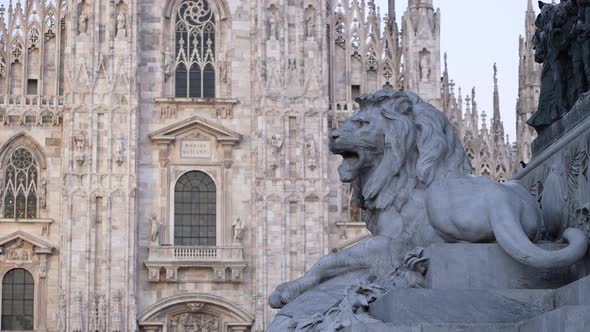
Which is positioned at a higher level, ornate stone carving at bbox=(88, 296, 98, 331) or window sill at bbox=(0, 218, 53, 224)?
window sill at bbox=(0, 218, 53, 224)

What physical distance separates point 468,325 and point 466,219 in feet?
1.84

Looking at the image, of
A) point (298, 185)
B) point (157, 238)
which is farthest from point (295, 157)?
point (157, 238)

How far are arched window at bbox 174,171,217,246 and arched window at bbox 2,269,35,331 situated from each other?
320 centimetres

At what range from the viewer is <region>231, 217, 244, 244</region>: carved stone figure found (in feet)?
89.7

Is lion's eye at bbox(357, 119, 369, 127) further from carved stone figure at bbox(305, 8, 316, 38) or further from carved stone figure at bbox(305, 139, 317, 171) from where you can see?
carved stone figure at bbox(305, 8, 316, 38)

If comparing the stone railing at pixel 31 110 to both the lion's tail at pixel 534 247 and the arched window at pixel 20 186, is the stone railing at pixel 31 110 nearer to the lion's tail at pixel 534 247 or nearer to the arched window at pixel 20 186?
the arched window at pixel 20 186

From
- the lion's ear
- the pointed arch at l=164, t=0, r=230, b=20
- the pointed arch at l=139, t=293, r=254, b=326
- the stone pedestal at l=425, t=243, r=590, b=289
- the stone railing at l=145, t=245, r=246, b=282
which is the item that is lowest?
the pointed arch at l=139, t=293, r=254, b=326

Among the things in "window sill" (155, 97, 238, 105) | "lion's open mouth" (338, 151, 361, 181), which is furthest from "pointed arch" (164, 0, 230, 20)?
"lion's open mouth" (338, 151, 361, 181)

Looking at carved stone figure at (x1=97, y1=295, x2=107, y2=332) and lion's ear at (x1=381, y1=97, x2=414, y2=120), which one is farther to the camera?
carved stone figure at (x1=97, y1=295, x2=107, y2=332)

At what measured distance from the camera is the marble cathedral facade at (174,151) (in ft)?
88.7

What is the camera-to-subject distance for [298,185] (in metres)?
27.5

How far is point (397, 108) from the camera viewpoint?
5.61 metres

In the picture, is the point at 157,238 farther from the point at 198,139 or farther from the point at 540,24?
the point at 540,24

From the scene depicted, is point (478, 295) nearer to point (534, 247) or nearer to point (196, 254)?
point (534, 247)
